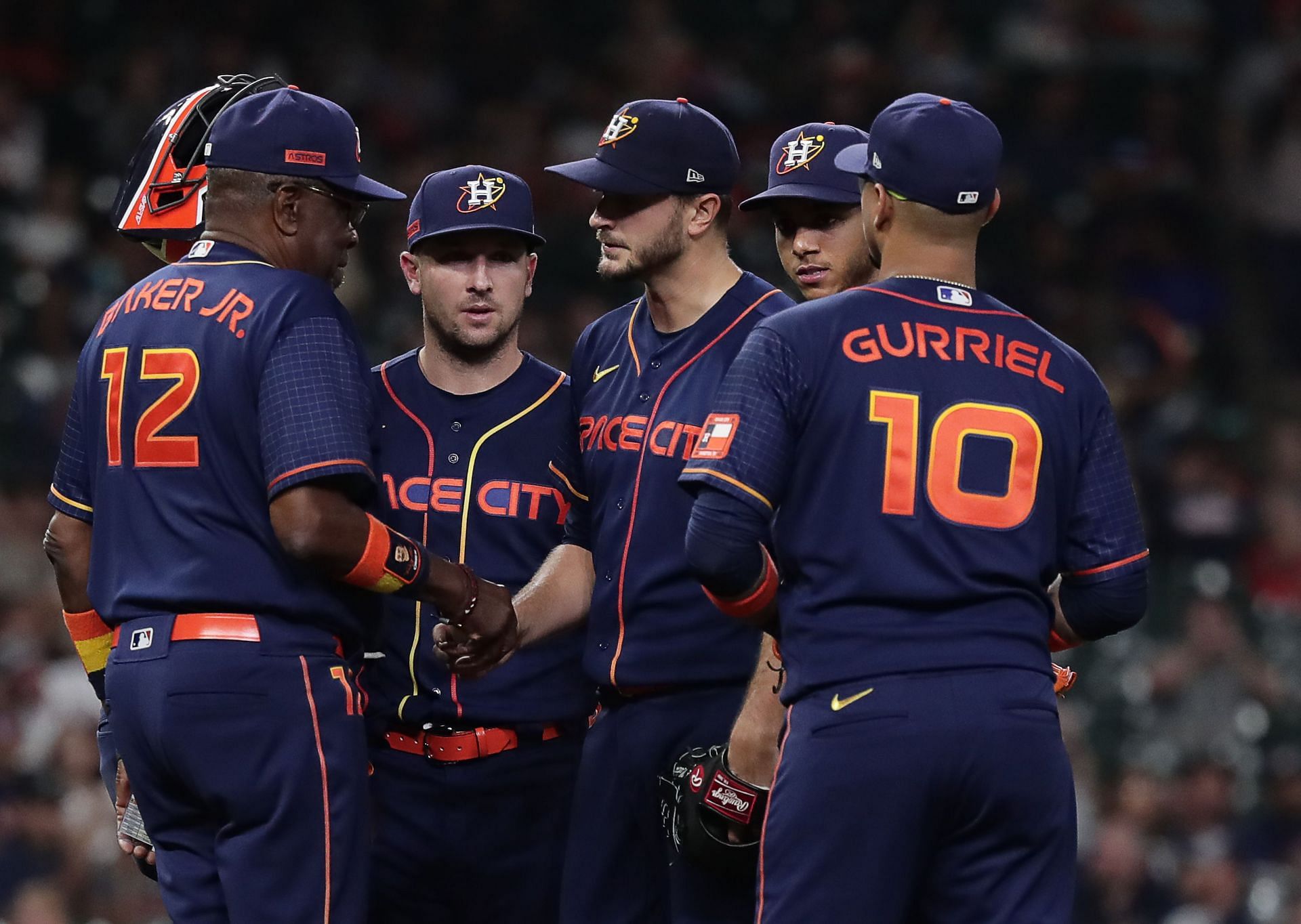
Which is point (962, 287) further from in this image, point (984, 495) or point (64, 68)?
point (64, 68)

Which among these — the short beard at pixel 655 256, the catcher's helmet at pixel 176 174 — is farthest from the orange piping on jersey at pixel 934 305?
the catcher's helmet at pixel 176 174

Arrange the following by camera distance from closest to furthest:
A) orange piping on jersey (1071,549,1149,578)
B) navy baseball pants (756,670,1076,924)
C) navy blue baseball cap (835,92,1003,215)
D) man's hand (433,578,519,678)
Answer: navy baseball pants (756,670,1076,924), navy blue baseball cap (835,92,1003,215), orange piping on jersey (1071,549,1149,578), man's hand (433,578,519,678)

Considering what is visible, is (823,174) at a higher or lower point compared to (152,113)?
higher

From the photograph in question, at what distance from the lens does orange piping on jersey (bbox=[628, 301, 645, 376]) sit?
4.39 metres

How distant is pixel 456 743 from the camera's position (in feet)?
14.3

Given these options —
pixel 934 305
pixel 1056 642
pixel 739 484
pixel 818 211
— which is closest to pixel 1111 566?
pixel 1056 642

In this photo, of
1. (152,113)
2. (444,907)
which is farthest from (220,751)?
(152,113)

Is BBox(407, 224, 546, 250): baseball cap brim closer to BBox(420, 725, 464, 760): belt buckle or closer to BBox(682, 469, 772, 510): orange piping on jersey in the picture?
BBox(420, 725, 464, 760): belt buckle

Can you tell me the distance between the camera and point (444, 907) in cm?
446

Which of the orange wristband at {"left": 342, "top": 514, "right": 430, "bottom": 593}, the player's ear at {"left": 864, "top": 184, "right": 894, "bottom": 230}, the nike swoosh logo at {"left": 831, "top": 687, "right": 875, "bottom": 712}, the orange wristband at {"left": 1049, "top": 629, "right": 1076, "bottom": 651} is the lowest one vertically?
the orange wristband at {"left": 1049, "top": 629, "right": 1076, "bottom": 651}

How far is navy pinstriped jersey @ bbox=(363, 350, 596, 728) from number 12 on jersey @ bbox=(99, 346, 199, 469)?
2.36ft

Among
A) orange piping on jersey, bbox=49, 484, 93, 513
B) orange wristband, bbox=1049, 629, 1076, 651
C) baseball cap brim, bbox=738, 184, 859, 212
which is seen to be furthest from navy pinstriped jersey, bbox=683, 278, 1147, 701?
orange piping on jersey, bbox=49, 484, 93, 513

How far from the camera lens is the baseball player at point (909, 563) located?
3.30 m

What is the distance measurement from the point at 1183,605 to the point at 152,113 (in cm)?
634
